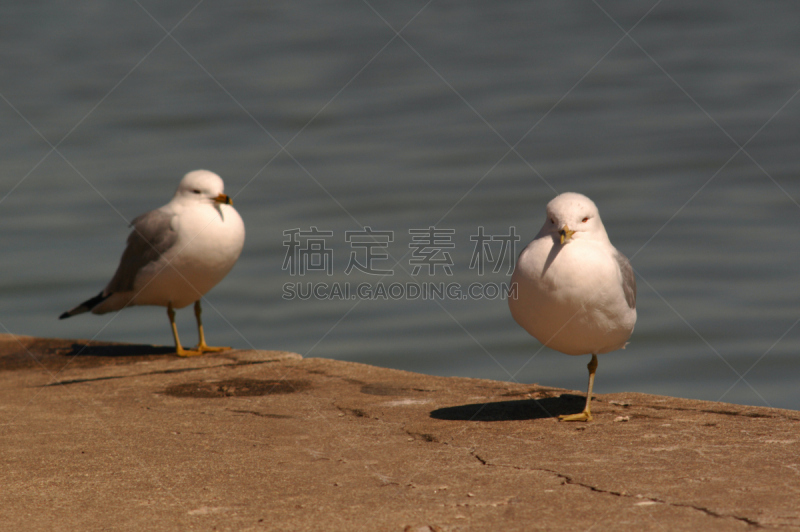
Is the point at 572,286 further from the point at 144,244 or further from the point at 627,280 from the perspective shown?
the point at 144,244

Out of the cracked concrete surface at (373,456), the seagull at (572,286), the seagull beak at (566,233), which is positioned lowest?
the cracked concrete surface at (373,456)

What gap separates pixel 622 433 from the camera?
171 inches

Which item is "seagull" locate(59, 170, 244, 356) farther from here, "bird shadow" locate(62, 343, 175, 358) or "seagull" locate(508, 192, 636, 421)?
"seagull" locate(508, 192, 636, 421)

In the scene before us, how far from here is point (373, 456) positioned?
399cm

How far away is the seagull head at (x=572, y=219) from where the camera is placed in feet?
15.1

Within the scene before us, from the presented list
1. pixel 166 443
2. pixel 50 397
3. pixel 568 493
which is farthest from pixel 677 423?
pixel 50 397

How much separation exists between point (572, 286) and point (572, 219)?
1.26 feet

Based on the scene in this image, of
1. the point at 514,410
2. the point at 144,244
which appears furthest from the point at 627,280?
the point at 144,244

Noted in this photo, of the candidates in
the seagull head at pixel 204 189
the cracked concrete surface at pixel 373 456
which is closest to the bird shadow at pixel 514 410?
the cracked concrete surface at pixel 373 456

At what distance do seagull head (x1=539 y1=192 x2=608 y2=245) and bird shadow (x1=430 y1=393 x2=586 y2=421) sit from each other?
3.33 feet

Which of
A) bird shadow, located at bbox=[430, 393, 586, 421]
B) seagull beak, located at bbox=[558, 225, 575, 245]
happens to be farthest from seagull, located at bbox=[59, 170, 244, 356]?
seagull beak, located at bbox=[558, 225, 575, 245]

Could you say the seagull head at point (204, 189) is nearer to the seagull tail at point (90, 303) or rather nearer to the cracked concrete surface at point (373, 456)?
the seagull tail at point (90, 303)

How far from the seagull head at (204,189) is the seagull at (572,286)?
3316 mm

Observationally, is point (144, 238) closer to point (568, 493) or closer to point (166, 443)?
point (166, 443)
